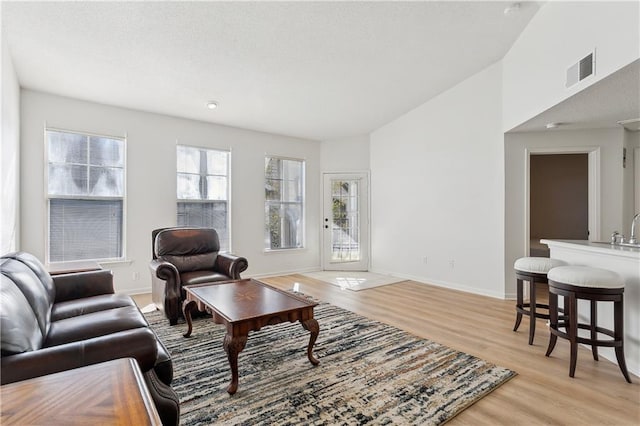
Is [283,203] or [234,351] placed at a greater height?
[283,203]

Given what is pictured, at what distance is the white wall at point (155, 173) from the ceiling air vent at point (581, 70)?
14.3 feet

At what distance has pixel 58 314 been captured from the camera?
2334 mm

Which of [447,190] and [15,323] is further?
[447,190]

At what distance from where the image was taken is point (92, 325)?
6.70 ft

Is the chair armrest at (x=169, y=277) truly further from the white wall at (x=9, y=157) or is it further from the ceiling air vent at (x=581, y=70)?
the ceiling air vent at (x=581, y=70)

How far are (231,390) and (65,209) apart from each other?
3.62 meters

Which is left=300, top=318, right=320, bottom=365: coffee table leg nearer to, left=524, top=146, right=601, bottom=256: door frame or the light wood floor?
the light wood floor

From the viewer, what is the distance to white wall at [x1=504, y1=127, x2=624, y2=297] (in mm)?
4047

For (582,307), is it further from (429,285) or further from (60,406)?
(60,406)

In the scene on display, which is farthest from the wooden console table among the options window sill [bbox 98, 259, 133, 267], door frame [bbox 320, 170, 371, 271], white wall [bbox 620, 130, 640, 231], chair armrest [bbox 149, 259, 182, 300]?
door frame [bbox 320, 170, 371, 271]

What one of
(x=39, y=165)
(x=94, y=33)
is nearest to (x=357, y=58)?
(x=94, y=33)

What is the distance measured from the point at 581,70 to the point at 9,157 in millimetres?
5194

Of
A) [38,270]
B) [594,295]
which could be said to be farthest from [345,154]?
[38,270]

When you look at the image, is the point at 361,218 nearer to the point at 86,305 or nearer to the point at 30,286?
the point at 86,305
